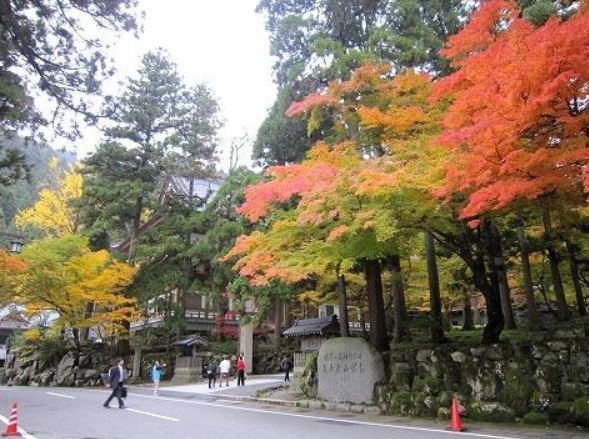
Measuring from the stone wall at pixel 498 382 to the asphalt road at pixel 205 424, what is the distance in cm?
137

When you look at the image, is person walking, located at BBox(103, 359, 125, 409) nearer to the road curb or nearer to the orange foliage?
the road curb

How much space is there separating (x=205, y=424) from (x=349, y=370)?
18.4 feet

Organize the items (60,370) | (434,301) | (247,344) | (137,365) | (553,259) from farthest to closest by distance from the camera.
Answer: (247,344) → (60,370) → (137,365) → (434,301) → (553,259)

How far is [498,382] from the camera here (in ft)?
42.3

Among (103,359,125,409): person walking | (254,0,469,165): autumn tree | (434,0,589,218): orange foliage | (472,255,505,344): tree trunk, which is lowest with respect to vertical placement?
A: (103,359,125,409): person walking

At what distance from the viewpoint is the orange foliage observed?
806 cm

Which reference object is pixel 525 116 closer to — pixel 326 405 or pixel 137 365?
pixel 326 405

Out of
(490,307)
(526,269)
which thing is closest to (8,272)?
(490,307)

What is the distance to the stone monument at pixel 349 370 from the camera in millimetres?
15344

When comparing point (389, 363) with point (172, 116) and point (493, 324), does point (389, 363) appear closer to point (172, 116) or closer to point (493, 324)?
point (493, 324)

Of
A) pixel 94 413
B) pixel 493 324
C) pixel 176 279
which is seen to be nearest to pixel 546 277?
pixel 493 324

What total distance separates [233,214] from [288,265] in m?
13.3

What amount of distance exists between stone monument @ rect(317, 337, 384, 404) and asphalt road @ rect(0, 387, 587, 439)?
1365mm

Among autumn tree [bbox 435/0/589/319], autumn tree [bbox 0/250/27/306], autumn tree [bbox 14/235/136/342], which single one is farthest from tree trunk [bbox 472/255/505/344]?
autumn tree [bbox 14/235/136/342]
